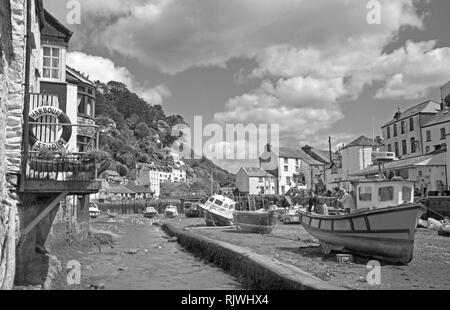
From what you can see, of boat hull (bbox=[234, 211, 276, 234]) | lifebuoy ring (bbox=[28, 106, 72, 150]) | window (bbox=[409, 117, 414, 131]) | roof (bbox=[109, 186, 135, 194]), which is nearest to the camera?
lifebuoy ring (bbox=[28, 106, 72, 150])

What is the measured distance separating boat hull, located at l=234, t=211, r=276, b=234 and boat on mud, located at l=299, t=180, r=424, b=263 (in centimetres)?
1160

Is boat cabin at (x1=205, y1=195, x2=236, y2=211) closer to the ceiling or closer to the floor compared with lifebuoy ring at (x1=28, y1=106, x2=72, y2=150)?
closer to the floor

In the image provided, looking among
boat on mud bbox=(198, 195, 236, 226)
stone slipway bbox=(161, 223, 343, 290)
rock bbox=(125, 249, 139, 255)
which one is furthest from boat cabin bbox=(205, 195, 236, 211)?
→ stone slipway bbox=(161, 223, 343, 290)

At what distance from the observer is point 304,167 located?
83938 mm

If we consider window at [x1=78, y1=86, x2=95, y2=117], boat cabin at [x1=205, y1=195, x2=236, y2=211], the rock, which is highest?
window at [x1=78, y1=86, x2=95, y2=117]

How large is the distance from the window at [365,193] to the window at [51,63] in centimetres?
1350

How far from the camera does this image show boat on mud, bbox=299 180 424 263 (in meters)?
14.6

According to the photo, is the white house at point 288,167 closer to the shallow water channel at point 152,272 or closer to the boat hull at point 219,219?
the boat hull at point 219,219

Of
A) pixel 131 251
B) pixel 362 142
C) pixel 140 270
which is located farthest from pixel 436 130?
pixel 140 270

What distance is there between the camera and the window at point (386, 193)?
15984mm

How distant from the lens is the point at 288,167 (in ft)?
278

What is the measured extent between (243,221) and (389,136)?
3874 cm

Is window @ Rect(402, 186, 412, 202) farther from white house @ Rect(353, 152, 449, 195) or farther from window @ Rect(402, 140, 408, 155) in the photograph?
window @ Rect(402, 140, 408, 155)

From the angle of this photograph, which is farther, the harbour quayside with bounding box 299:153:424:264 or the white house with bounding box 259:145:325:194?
the white house with bounding box 259:145:325:194
